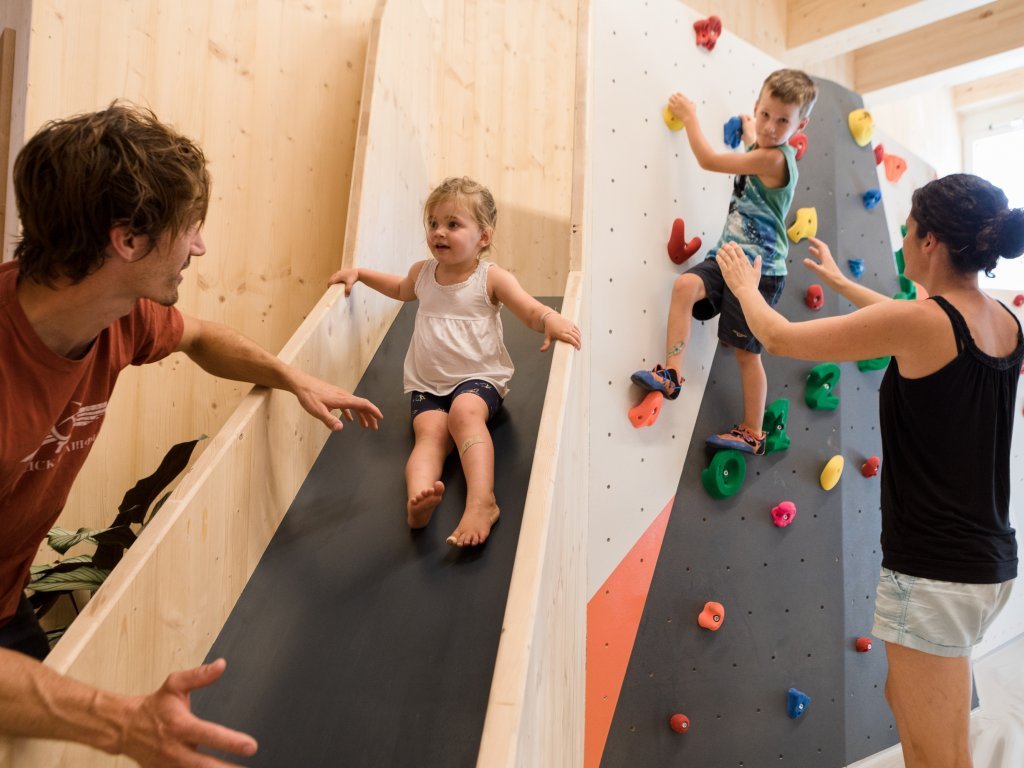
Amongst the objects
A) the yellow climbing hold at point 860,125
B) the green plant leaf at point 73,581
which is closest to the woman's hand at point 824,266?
the yellow climbing hold at point 860,125

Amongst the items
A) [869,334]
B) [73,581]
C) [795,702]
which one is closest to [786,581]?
[795,702]

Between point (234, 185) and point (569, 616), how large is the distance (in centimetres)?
168

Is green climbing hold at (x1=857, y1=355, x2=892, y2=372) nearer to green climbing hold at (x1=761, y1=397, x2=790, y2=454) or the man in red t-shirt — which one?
green climbing hold at (x1=761, y1=397, x2=790, y2=454)

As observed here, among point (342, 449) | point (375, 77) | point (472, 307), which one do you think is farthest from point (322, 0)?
point (342, 449)

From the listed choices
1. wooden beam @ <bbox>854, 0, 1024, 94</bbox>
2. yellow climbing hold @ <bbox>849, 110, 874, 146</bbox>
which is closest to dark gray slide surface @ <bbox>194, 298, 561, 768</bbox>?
yellow climbing hold @ <bbox>849, 110, 874, 146</bbox>

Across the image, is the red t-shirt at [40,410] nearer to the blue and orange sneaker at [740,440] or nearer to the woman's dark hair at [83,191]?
the woman's dark hair at [83,191]

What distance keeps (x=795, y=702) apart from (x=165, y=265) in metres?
2.09

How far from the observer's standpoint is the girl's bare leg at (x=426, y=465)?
1.44m

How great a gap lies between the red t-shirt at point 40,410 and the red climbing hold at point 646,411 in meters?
1.20

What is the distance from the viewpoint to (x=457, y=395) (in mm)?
1735

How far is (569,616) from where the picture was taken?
5.28 feet

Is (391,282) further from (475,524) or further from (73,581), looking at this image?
(73,581)

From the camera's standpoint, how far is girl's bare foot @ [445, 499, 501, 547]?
142 cm

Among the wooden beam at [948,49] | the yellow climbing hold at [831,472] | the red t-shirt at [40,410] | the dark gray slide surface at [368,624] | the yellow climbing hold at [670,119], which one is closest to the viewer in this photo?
the red t-shirt at [40,410]
